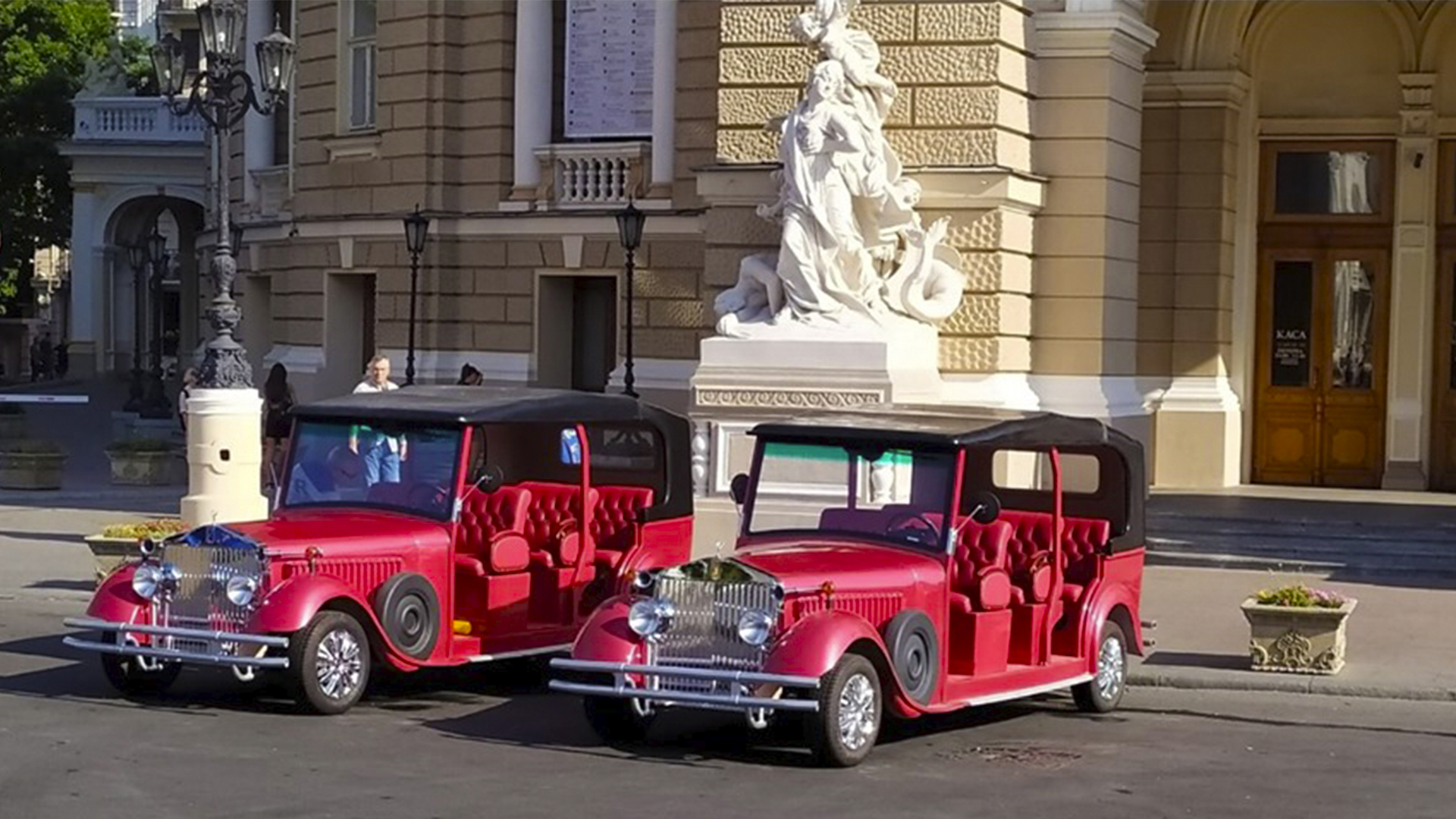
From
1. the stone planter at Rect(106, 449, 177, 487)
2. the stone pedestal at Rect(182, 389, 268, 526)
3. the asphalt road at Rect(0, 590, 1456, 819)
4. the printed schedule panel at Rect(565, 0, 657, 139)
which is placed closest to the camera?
the asphalt road at Rect(0, 590, 1456, 819)

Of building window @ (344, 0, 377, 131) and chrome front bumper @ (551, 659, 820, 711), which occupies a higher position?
building window @ (344, 0, 377, 131)

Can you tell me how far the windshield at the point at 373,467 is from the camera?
13852 mm

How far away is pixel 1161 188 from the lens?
25156mm

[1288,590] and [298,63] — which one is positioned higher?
[298,63]

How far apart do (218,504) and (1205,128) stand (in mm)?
10842

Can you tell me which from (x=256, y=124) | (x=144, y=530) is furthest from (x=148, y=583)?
(x=256, y=124)

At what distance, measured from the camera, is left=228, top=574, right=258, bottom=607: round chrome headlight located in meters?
12.8

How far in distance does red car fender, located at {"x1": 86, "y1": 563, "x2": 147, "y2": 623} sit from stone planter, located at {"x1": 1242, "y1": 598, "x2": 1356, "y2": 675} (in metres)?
6.42

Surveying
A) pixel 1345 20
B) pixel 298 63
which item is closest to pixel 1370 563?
pixel 1345 20

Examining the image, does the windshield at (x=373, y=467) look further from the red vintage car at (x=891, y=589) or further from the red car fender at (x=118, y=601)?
the red vintage car at (x=891, y=589)

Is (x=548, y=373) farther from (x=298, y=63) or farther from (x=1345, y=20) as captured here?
(x=1345, y=20)

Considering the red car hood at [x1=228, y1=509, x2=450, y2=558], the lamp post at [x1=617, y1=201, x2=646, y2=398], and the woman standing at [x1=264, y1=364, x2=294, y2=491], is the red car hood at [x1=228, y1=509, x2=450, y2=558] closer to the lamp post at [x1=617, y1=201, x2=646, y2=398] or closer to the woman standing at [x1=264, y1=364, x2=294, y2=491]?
the woman standing at [x1=264, y1=364, x2=294, y2=491]

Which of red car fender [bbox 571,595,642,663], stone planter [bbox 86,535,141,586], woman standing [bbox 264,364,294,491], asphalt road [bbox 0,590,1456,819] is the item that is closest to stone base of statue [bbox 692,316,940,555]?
stone planter [bbox 86,535,141,586]

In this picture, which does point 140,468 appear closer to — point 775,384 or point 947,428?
point 775,384
